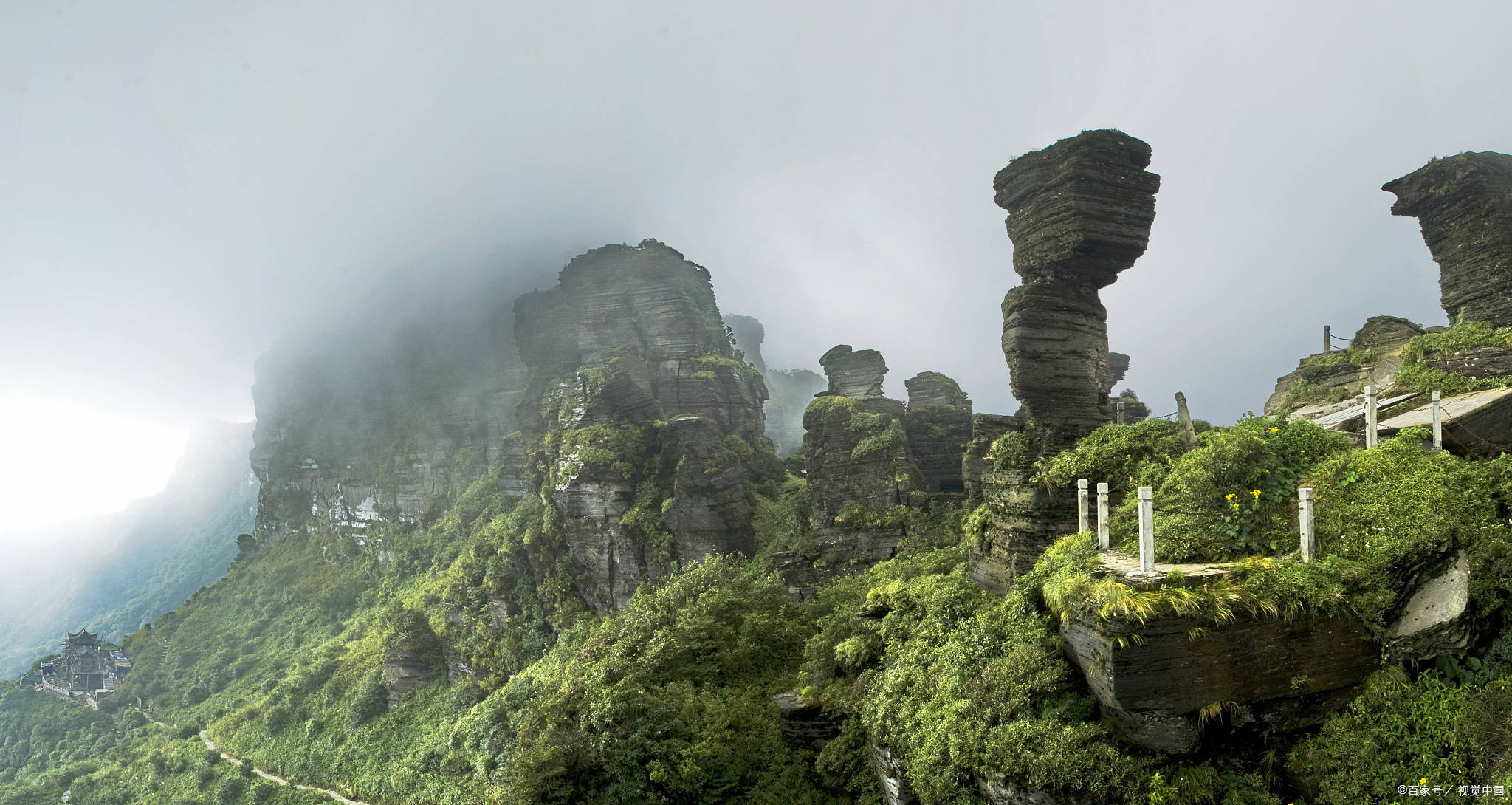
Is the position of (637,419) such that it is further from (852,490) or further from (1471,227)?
(1471,227)

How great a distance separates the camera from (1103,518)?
8.30m

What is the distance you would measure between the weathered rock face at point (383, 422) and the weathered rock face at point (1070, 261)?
4643 cm

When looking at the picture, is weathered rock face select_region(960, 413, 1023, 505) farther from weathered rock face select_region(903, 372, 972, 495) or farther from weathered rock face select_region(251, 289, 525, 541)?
weathered rock face select_region(251, 289, 525, 541)

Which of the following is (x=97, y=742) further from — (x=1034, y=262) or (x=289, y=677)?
(x=1034, y=262)

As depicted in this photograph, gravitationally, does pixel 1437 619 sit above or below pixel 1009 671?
above

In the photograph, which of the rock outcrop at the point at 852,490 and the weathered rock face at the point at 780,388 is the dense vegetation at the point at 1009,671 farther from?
the weathered rock face at the point at 780,388

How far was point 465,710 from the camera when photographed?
29.1m

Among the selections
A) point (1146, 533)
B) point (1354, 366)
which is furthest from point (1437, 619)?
point (1354, 366)

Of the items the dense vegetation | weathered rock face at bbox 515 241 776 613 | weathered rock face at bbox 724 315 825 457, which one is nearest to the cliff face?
the dense vegetation

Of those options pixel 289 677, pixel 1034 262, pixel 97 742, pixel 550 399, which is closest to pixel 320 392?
pixel 97 742

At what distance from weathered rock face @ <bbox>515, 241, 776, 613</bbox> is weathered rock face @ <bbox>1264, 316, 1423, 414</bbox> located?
21040mm

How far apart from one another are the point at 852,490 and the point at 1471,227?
62.4 feet

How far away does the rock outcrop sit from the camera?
77.0ft

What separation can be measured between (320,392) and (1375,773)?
84415 mm
